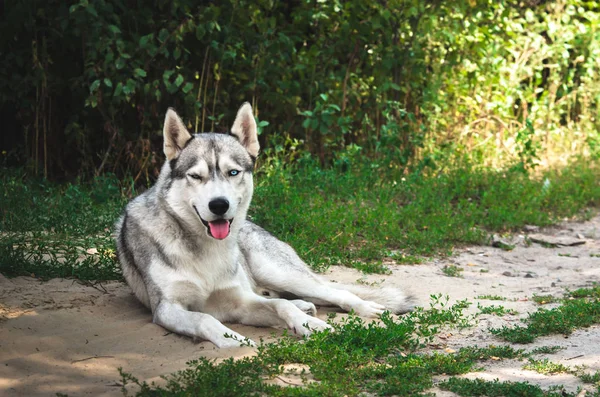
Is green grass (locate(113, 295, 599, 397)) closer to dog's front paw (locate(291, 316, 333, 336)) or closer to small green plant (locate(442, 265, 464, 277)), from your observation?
dog's front paw (locate(291, 316, 333, 336))

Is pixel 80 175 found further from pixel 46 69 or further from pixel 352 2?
pixel 352 2

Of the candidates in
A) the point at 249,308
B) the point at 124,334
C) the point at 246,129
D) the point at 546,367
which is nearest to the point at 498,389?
the point at 546,367

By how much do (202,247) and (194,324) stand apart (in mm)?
684

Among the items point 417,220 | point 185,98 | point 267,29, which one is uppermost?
point 267,29

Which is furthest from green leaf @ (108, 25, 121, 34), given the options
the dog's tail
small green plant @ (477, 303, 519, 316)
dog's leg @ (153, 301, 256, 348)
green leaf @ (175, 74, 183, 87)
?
small green plant @ (477, 303, 519, 316)

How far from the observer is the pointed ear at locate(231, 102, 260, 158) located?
5.51 metres

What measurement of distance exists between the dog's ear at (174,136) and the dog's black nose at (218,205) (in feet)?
1.78

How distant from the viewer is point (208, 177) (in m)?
5.11

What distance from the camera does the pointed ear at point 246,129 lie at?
551 cm

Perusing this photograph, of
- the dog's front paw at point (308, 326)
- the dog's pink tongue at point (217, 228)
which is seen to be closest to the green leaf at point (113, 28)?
the dog's pink tongue at point (217, 228)

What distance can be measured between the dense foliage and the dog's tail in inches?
137

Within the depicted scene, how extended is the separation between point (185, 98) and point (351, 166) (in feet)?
7.82

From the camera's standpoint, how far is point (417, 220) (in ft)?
28.3

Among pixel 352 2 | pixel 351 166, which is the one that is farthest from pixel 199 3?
pixel 351 166
